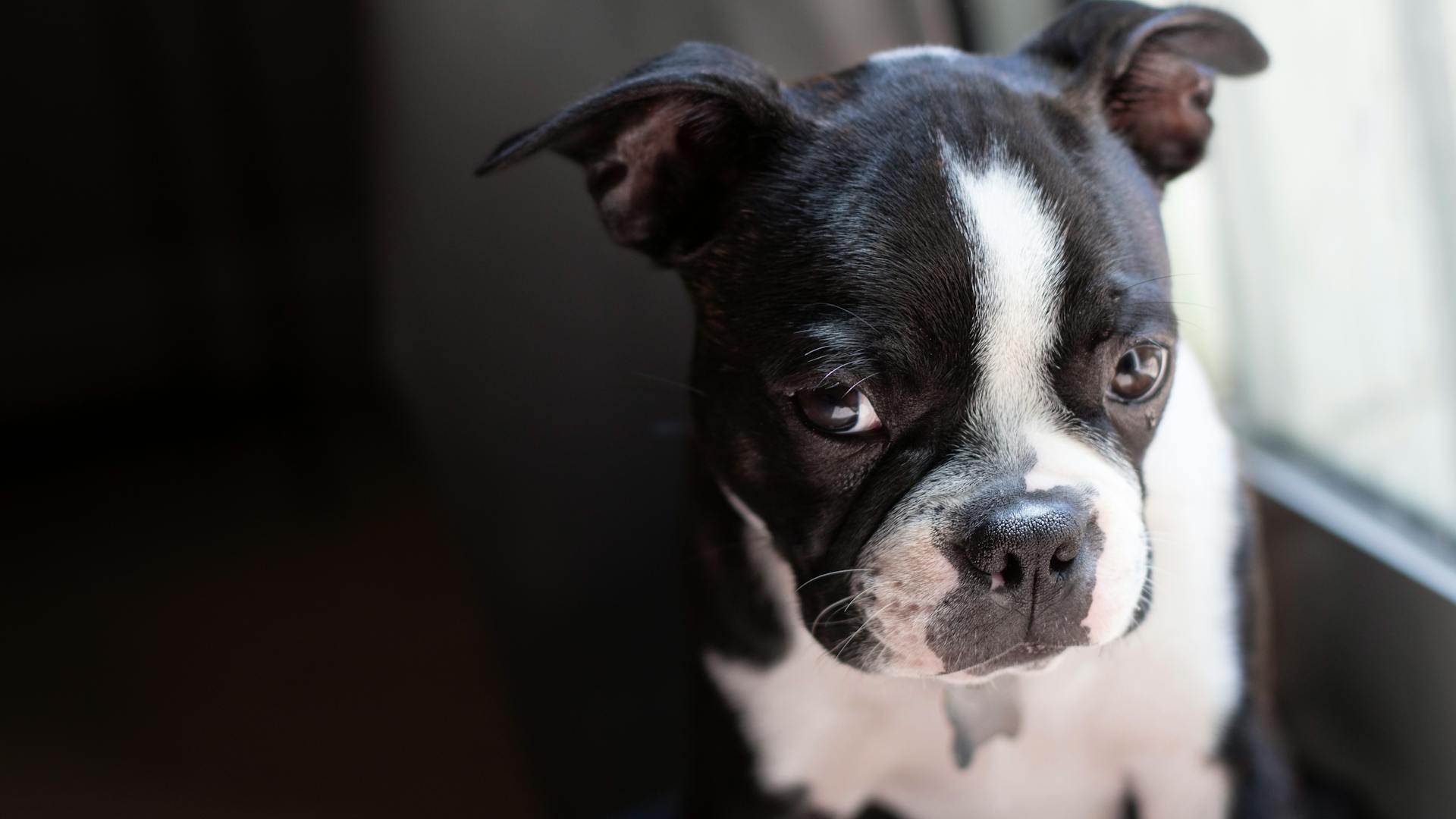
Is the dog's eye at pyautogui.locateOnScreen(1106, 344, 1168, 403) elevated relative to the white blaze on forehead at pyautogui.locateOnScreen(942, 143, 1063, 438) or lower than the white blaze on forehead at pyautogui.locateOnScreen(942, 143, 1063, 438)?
lower

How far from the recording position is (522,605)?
2.15 m

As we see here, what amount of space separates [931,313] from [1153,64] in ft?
1.39

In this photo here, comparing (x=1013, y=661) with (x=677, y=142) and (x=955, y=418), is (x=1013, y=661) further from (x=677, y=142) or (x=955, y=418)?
(x=677, y=142)

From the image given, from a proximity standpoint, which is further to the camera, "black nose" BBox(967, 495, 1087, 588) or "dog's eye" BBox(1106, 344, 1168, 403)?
"dog's eye" BBox(1106, 344, 1168, 403)

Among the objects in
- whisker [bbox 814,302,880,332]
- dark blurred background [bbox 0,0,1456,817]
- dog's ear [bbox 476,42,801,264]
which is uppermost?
dog's ear [bbox 476,42,801,264]

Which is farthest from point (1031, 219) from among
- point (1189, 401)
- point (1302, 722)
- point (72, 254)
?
point (72, 254)

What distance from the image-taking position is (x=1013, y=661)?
3.92 ft

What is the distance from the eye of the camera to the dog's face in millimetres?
1151

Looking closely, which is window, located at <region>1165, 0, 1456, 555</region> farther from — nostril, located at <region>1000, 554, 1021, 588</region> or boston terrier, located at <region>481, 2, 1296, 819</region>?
nostril, located at <region>1000, 554, 1021, 588</region>

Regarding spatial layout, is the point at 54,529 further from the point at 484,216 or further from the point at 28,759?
the point at 484,216

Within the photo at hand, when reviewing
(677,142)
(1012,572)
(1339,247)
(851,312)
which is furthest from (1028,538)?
(1339,247)

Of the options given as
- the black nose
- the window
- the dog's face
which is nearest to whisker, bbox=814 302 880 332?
the dog's face

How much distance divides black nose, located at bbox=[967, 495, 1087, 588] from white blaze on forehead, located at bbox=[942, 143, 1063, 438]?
9 centimetres

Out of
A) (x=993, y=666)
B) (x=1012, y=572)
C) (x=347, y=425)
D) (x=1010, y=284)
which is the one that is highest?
(x=1010, y=284)
